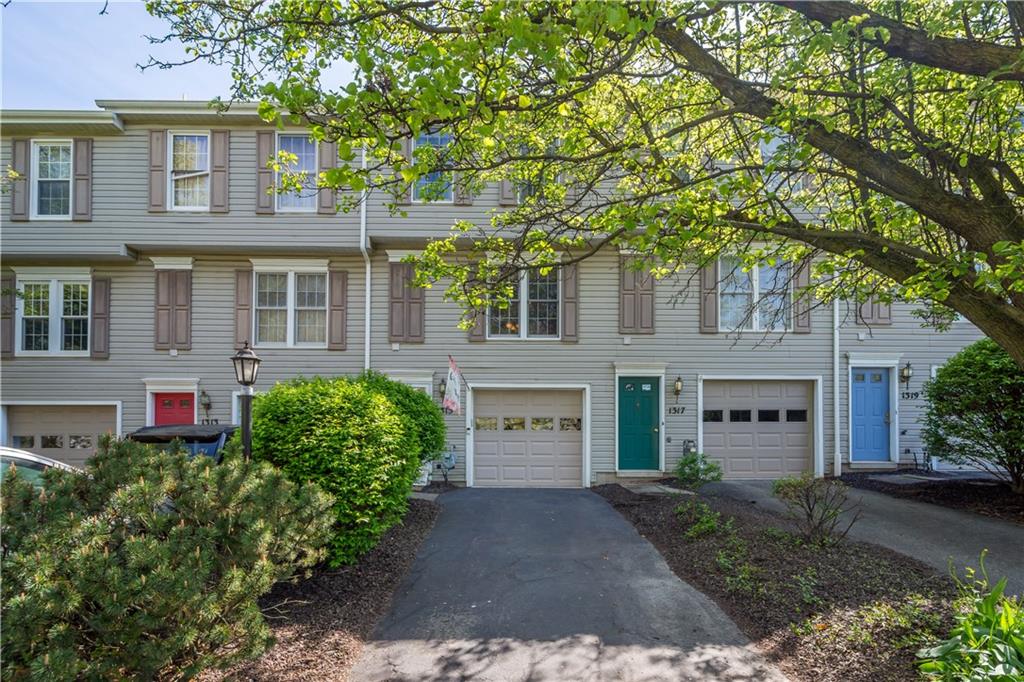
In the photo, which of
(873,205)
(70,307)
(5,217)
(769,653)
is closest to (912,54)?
(873,205)

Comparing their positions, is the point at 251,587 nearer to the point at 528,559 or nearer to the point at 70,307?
the point at 528,559

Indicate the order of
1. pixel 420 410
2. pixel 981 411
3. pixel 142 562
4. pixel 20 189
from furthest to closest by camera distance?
pixel 20 189 → pixel 981 411 → pixel 420 410 → pixel 142 562

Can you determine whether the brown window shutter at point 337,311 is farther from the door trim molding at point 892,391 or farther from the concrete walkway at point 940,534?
the door trim molding at point 892,391

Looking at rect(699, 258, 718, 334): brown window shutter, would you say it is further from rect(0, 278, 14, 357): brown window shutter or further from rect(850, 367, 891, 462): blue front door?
rect(0, 278, 14, 357): brown window shutter

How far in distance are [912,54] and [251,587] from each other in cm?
644

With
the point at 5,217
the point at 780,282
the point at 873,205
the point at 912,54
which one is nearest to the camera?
the point at 912,54

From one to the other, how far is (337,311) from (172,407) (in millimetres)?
3994

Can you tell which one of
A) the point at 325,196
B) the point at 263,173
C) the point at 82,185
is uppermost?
the point at 263,173

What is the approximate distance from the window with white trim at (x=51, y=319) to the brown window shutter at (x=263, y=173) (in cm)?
411

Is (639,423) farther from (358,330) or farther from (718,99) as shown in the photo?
(718,99)

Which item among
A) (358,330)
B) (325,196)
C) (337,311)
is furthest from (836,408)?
(325,196)

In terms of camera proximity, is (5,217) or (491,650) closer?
(491,650)

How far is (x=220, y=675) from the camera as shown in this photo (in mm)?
3402

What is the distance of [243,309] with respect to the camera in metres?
10.7
